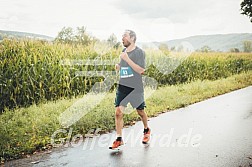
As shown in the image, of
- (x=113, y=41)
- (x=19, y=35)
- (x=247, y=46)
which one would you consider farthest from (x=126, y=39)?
(x=247, y=46)

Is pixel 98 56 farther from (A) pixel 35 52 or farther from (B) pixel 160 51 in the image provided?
(B) pixel 160 51

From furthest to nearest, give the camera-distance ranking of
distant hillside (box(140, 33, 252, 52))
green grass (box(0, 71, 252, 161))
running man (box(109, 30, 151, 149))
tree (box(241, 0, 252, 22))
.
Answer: distant hillside (box(140, 33, 252, 52)) → tree (box(241, 0, 252, 22)) → green grass (box(0, 71, 252, 161)) → running man (box(109, 30, 151, 149))

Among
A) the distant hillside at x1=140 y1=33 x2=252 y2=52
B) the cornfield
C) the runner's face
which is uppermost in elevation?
the distant hillside at x1=140 y1=33 x2=252 y2=52

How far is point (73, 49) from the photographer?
1119cm

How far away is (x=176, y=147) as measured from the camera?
17.0ft

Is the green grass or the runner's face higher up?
the runner's face

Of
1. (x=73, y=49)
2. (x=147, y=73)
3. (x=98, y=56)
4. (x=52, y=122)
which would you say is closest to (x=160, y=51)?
(x=147, y=73)

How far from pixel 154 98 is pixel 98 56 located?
309 centimetres

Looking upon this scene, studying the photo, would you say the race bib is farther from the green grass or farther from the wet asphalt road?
the green grass

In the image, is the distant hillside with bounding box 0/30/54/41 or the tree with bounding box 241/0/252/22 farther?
the tree with bounding box 241/0/252/22

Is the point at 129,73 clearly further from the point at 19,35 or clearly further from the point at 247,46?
the point at 247,46

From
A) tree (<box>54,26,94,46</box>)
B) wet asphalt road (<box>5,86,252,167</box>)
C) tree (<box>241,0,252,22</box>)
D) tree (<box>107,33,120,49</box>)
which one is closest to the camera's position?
wet asphalt road (<box>5,86,252,167</box>)

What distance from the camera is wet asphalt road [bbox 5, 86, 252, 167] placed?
4465 mm

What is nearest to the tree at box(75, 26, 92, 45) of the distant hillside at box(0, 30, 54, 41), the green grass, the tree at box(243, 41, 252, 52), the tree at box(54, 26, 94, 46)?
the tree at box(54, 26, 94, 46)
